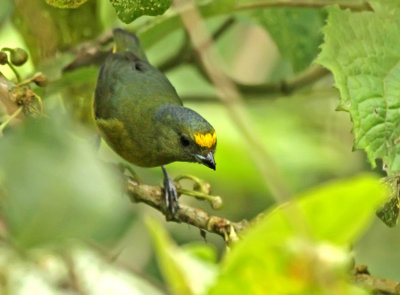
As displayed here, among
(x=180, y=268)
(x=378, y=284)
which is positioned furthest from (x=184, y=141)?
(x=180, y=268)

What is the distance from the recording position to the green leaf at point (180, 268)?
1258mm

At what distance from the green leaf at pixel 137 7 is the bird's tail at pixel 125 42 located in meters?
1.85

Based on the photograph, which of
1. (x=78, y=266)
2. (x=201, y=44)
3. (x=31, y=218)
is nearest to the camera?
(x=31, y=218)

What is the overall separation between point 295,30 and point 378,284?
7.22ft

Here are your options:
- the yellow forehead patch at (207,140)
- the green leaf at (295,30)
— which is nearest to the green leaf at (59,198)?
the yellow forehead patch at (207,140)

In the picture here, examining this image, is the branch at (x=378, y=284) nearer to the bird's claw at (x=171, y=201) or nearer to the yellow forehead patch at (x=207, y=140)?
the bird's claw at (x=171, y=201)

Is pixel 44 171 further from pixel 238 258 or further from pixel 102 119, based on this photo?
pixel 102 119

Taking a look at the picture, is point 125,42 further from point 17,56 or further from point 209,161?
point 17,56

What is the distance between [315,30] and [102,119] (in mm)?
1179

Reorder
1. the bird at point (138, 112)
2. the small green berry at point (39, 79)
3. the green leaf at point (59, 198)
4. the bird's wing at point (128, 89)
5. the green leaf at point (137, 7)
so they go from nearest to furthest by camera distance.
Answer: the green leaf at point (59, 198) → the green leaf at point (137, 7) → the small green berry at point (39, 79) → the bird at point (138, 112) → the bird's wing at point (128, 89)

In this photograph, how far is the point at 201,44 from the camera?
1538 mm

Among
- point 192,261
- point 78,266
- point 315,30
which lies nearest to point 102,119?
point 315,30

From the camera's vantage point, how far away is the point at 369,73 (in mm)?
2908

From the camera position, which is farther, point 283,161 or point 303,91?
point 283,161
